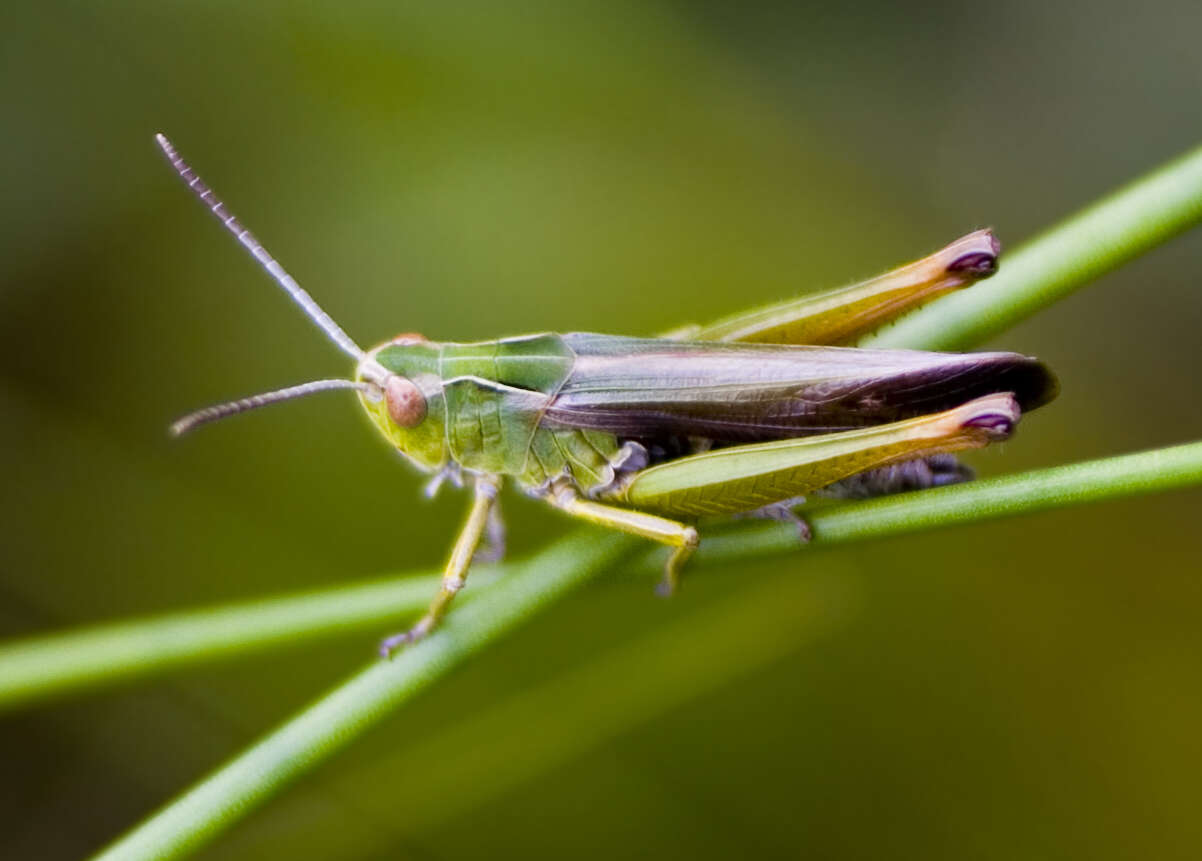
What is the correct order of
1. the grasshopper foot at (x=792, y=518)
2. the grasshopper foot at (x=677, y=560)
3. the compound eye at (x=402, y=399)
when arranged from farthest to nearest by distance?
the compound eye at (x=402, y=399) → the grasshopper foot at (x=677, y=560) → the grasshopper foot at (x=792, y=518)

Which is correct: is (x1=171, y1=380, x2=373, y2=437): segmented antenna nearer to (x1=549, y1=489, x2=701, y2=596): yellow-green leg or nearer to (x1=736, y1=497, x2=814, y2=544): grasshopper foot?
(x1=549, y1=489, x2=701, y2=596): yellow-green leg

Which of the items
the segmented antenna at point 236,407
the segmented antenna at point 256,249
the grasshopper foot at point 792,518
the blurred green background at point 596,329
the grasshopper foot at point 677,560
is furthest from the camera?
the blurred green background at point 596,329

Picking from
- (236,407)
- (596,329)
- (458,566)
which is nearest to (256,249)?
(236,407)

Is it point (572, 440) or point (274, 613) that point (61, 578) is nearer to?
point (572, 440)

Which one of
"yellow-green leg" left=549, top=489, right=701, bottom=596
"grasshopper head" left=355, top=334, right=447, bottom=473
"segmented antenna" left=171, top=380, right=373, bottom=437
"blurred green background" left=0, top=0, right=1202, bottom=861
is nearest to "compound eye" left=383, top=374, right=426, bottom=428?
"grasshopper head" left=355, top=334, right=447, bottom=473

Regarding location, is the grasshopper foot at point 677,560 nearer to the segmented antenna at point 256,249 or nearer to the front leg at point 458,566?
the front leg at point 458,566

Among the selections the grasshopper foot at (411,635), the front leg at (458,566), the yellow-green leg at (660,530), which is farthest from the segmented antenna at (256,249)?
the grasshopper foot at (411,635)

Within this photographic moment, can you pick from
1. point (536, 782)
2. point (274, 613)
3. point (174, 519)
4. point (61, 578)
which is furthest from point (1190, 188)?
point (61, 578)
